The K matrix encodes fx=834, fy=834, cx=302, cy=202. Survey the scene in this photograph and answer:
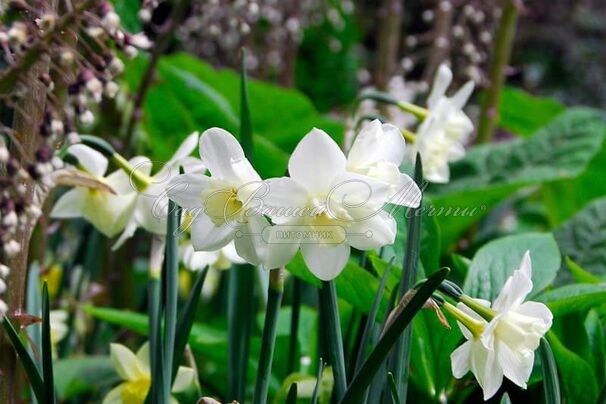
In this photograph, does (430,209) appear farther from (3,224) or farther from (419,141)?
(3,224)

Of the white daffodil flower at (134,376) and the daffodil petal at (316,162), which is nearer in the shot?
the daffodil petal at (316,162)

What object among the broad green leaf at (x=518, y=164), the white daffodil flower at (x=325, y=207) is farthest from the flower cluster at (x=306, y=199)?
the broad green leaf at (x=518, y=164)

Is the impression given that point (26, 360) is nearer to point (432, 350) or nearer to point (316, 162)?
point (316, 162)

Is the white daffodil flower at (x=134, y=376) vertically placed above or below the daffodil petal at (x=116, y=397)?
above

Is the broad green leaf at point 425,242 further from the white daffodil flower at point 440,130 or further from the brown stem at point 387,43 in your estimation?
the brown stem at point 387,43

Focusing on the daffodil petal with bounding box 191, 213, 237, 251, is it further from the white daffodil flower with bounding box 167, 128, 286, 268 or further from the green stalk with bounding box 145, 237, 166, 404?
the green stalk with bounding box 145, 237, 166, 404

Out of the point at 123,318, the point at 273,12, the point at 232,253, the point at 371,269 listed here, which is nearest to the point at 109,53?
the point at 232,253

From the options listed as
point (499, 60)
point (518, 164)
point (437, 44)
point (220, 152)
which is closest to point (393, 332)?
point (220, 152)
